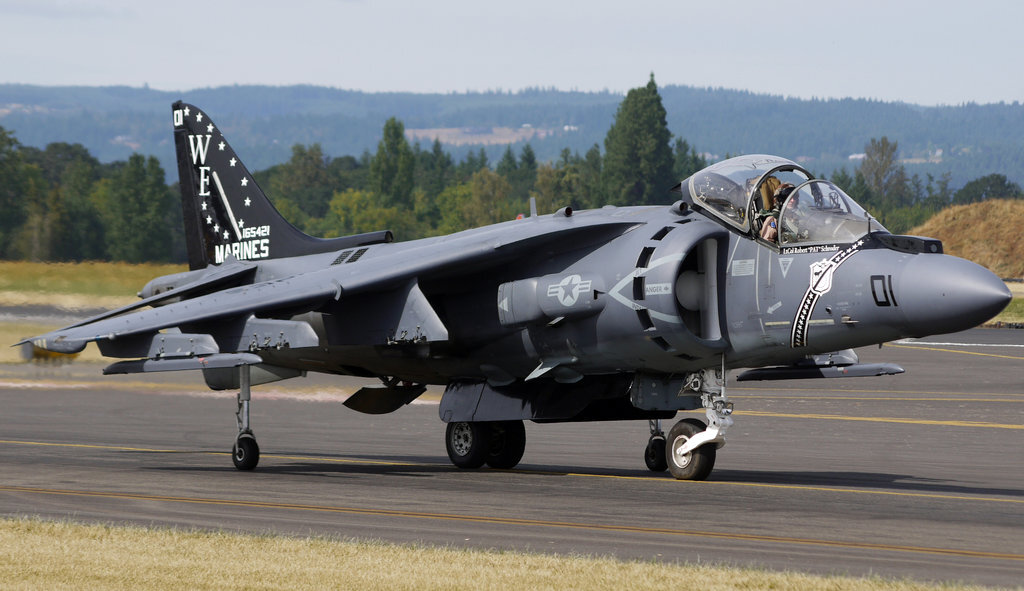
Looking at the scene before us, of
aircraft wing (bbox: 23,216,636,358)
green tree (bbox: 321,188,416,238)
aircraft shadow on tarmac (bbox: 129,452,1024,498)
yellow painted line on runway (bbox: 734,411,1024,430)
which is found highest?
aircraft wing (bbox: 23,216,636,358)

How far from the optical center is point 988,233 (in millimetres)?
95750

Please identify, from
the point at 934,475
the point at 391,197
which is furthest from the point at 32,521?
the point at 391,197

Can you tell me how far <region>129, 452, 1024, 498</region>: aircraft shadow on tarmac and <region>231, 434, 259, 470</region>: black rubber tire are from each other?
222mm

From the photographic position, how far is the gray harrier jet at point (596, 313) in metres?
14.6

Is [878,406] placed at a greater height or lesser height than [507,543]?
lesser

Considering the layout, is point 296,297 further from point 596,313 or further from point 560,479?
point 560,479

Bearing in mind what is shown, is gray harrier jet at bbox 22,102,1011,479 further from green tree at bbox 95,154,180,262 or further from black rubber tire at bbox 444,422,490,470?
green tree at bbox 95,154,180,262

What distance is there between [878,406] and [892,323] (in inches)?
659

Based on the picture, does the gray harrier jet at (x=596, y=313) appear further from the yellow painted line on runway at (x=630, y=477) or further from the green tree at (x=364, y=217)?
the green tree at (x=364, y=217)

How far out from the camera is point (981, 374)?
38.9 m

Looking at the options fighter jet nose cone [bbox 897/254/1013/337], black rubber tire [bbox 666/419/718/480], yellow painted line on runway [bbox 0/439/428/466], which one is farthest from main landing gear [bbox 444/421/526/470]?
fighter jet nose cone [bbox 897/254/1013/337]

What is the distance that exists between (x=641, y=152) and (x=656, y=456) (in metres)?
148

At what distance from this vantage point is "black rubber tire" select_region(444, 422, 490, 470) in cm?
1856

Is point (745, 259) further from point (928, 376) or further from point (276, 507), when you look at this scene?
point (928, 376)
